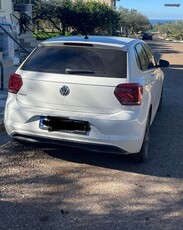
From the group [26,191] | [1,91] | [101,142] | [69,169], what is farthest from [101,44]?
[1,91]

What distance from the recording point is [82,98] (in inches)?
183

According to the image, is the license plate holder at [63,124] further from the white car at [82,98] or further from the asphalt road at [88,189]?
the asphalt road at [88,189]

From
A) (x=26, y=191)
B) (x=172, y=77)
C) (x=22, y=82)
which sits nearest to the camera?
(x=26, y=191)

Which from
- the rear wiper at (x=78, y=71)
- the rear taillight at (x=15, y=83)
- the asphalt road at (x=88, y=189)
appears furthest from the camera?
the rear taillight at (x=15, y=83)

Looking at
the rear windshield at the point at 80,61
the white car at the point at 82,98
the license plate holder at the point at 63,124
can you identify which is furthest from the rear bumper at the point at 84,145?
the rear windshield at the point at 80,61

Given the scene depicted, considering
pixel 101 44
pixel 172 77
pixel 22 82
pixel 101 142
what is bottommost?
pixel 172 77

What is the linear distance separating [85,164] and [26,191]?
1107 millimetres

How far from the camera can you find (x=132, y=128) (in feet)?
15.3

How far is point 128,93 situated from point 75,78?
25.7 inches

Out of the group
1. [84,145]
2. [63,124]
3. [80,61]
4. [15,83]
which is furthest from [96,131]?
[15,83]

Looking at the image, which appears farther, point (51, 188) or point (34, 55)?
point (34, 55)

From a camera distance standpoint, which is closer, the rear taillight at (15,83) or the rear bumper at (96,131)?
the rear bumper at (96,131)

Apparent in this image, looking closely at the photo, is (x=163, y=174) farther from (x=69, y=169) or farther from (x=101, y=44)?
(x=101, y=44)

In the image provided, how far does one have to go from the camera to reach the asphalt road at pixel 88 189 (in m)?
3.69
